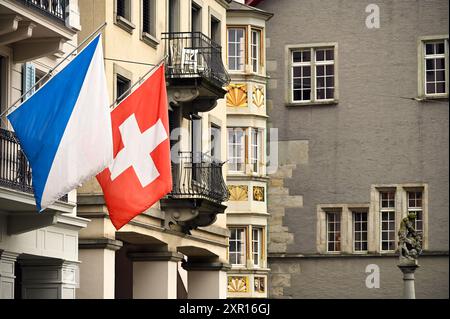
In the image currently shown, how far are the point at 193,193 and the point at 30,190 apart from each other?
417 inches

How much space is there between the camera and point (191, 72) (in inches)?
1405

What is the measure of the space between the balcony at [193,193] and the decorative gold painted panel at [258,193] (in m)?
9.07

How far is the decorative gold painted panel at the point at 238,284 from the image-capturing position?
46.4 metres

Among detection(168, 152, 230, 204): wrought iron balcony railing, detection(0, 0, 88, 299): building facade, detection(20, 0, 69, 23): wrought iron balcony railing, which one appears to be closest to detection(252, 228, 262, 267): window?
detection(168, 152, 230, 204): wrought iron balcony railing

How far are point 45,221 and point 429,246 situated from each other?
25.4m

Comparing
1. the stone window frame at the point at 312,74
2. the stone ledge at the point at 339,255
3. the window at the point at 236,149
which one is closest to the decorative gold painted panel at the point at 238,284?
the window at the point at 236,149

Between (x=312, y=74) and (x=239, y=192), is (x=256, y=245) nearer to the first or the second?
(x=239, y=192)

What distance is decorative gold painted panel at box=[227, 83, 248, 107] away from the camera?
4731 cm

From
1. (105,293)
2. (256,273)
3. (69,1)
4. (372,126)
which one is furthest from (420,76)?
(69,1)

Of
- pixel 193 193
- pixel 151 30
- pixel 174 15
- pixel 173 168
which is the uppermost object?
pixel 174 15

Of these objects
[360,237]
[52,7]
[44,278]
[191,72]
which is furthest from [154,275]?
[360,237]

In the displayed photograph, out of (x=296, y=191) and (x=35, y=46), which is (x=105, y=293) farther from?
(x=296, y=191)

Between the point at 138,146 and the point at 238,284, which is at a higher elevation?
the point at 138,146

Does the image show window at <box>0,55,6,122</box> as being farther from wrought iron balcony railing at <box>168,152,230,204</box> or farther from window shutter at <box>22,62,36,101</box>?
wrought iron balcony railing at <box>168,152,230,204</box>
